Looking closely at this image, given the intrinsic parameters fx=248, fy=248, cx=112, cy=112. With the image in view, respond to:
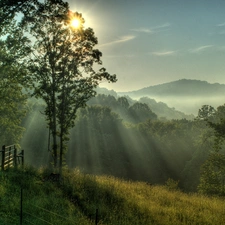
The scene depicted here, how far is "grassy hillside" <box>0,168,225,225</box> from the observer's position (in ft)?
32.3

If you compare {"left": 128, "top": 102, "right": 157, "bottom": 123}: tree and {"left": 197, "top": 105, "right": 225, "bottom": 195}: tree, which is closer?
{"left": 197, "top": 105, "right": 225, "bottom": 195}: tree

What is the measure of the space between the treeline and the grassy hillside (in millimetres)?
48702

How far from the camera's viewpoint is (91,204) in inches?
481

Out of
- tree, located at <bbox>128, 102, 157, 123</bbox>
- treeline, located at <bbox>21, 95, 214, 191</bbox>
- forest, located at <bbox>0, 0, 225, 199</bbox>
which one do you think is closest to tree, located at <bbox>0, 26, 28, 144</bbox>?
forest, located at <bbox>0, 0, 225, 199</bbox>

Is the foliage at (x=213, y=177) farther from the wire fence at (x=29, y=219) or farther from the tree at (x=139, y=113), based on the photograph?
the tree at (x=139, y=113)

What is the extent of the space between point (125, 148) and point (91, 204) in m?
75.5

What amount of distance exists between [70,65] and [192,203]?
12413 mm

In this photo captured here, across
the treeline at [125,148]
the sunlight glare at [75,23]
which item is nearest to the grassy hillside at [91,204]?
the sunlight glare at [75,23]

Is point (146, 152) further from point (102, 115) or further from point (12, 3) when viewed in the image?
point (12, 3)

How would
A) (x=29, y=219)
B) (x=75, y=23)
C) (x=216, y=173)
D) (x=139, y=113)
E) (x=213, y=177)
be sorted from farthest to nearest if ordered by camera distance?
(x=139, y=113), (x=216, y=173), (x=213, y=177), (x=75, y=23), (x=29, y=219)

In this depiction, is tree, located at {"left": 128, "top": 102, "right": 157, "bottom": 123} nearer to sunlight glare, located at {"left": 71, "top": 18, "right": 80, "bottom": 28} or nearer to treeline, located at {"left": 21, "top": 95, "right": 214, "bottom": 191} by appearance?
treeline, located at {"left": 21, "top": 95, "right": 214, "bottom": 191}

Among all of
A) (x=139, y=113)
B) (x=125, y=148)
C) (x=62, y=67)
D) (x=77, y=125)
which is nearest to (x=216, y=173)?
(x=62, y=67)

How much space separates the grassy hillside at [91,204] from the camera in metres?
9.84

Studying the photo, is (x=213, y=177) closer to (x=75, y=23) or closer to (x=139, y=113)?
(x=75, y=23)
